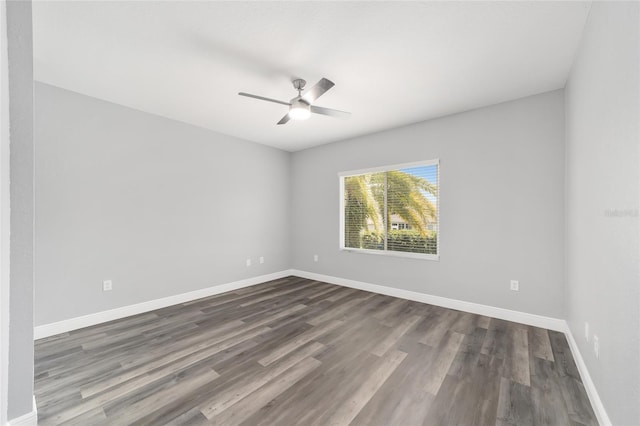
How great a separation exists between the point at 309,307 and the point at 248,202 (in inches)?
88.9

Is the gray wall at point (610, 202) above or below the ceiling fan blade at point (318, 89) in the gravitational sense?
below

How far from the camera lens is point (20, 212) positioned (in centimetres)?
141

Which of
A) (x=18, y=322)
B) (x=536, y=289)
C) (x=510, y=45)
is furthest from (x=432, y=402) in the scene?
(x=510, y=45)

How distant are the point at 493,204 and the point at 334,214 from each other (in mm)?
2532

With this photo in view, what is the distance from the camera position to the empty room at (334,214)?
1430 millimetres

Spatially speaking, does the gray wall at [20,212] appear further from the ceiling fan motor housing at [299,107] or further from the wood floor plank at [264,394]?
the ceiling fan motor housing at [299,107]

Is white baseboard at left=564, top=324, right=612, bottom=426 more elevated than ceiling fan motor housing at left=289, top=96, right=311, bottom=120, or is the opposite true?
ceiling fan motor housing at left=289, top=96, right=311, bottom=120

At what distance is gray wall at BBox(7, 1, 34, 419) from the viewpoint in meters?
1.36

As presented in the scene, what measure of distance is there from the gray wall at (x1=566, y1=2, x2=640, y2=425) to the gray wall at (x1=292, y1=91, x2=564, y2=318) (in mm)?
747

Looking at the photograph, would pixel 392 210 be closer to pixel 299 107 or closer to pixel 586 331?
pixel 299 107

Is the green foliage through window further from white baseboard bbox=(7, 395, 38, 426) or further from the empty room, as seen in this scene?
white baseboard bbox=(7, 395, 38, 426)

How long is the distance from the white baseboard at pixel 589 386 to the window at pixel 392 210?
162cm

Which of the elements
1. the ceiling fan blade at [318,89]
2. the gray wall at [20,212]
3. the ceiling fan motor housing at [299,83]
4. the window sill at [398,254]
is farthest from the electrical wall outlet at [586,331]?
the gray wall at [20,212]

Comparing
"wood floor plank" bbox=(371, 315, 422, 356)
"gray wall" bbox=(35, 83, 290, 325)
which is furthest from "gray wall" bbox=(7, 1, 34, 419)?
"wood floor plank" bbox=(371, 315, 422, 356)
